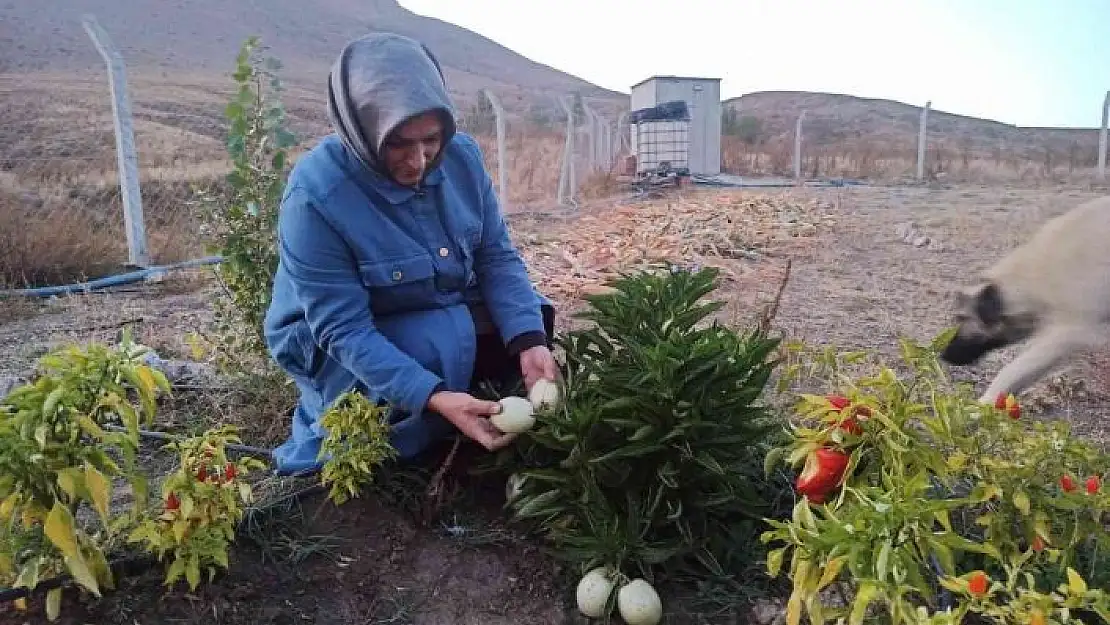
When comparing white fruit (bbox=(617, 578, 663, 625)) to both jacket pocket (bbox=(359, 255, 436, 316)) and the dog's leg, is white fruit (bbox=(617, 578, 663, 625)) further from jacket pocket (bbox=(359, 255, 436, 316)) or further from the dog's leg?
the dog's leg

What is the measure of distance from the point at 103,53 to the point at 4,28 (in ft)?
181

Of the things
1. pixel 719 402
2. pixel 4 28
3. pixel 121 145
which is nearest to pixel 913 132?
pixel 121 145

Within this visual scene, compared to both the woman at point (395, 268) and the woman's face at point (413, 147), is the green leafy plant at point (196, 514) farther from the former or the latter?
the woman's face at point (413, 147)

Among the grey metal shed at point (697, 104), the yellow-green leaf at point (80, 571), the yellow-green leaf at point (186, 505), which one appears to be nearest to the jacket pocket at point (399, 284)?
the yellow-green leaf at point (186, 505)

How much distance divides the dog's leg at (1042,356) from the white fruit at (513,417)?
6.78 ft

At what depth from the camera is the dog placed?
10.6 ft

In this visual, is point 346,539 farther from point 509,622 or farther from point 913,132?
point 913,132

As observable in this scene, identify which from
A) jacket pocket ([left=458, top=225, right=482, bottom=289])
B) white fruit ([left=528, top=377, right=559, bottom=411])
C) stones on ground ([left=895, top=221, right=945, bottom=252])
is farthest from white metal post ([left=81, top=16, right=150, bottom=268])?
stones on ground ([left=895, top=221, right=945, bottom=252])

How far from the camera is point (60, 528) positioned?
1.47 metres

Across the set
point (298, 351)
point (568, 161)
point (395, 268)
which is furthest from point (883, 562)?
point (568, 161)

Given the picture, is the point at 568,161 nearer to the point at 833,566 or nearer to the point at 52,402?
the point at 52,402

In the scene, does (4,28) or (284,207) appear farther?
(4,28)

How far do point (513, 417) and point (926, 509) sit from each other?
41.5 inches

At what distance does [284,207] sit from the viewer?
2217 millimetres
